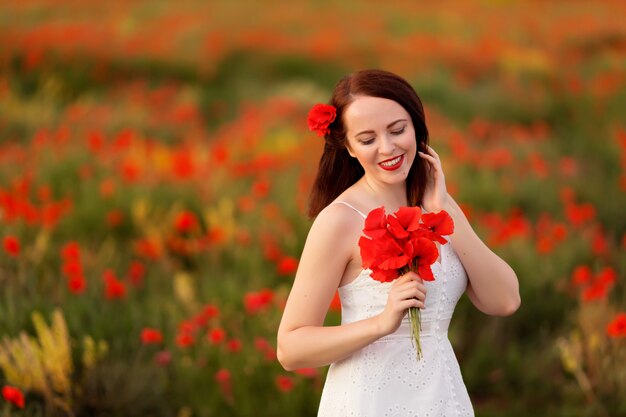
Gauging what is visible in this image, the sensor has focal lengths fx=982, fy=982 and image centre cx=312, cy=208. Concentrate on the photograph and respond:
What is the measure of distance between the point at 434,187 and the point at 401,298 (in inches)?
17.5

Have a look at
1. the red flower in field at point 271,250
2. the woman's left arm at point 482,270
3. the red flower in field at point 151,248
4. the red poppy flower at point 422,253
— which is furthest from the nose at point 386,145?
the red flower in field at point 151,248

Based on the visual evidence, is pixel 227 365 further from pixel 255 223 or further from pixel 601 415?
pixel 255 223

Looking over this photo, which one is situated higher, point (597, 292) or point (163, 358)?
point (597, 292)

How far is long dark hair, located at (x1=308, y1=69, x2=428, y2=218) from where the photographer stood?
104 inches

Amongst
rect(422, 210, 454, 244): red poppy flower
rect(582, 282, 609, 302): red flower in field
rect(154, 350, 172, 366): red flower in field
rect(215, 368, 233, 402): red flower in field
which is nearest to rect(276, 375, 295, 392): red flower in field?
rect(215, 368, 233, 402): red flower in field

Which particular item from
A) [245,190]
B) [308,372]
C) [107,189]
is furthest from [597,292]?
[107,189]

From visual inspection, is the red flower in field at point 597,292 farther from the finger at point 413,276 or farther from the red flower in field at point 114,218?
the red flower in field at point 114,218

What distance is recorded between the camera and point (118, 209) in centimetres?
677

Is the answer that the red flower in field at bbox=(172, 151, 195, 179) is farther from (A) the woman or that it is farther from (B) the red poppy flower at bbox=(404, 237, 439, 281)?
(B) the red poppy flower at bbox=(404, 237, 439, 281)

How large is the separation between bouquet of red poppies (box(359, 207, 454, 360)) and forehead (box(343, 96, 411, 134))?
36 cm

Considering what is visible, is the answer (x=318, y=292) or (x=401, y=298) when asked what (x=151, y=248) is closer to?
(x=318, y=292)

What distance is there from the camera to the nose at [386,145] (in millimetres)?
2592

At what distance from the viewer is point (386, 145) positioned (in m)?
2.60

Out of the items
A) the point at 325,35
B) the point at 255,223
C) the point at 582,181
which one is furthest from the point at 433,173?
the point at 325,35
